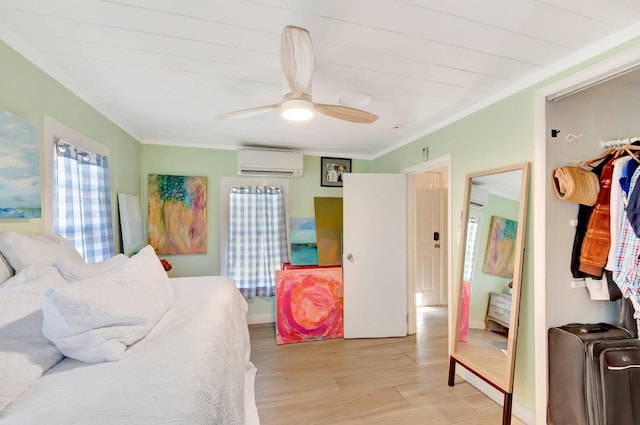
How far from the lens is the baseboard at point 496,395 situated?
188 cm

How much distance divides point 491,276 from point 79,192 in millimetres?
3054

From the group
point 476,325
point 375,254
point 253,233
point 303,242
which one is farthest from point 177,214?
point 476,325

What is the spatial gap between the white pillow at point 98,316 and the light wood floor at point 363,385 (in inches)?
50.4

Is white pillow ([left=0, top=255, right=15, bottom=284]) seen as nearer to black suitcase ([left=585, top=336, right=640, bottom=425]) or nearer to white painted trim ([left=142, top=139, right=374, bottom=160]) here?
white painted trim ([left=142, top=139, right=374, bottom=160])

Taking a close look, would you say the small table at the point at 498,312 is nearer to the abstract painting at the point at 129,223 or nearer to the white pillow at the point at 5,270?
the white pillow at the point at 5,270

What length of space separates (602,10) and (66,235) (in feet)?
10.2

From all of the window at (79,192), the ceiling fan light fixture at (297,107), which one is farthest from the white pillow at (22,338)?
the ceiling fan light fixture at (297,107)

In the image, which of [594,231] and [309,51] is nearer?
[309,51]

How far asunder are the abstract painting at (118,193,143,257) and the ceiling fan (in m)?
1.61

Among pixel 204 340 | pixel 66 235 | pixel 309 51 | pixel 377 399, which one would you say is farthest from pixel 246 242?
pixel 309 51

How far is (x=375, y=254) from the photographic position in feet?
10.8

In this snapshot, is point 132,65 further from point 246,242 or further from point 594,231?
point 594,231

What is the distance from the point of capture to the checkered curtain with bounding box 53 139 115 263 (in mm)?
1774

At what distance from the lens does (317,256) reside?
3.65 metres
